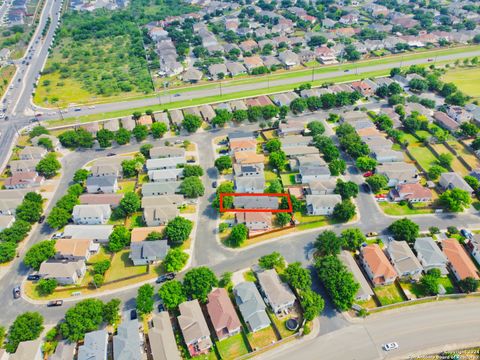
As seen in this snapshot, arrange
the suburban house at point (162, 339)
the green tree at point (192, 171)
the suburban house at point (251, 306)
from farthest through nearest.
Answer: the green tree at point (192, 171), the suburban house at point (251, 306), the suburban house at point (162, 339)

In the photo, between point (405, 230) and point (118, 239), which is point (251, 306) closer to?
point (118, 239)

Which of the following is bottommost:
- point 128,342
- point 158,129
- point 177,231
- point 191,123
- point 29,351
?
point 191,123

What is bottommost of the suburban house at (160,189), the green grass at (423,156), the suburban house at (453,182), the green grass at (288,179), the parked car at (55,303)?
the green grass at (423,156)

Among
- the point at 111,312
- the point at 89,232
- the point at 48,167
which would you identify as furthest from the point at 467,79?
the point at 48,167

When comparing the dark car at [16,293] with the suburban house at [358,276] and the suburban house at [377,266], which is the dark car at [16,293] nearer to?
the suburban house at [358,276]

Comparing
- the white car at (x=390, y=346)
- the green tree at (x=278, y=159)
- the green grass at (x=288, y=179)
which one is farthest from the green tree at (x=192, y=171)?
the white car at (x=390, y=346)

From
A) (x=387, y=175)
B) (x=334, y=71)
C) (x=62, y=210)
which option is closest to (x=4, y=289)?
(x=62, y=210)

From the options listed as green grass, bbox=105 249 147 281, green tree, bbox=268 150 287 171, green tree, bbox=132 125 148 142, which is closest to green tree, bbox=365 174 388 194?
green tree, bbox=268 150 287 171
